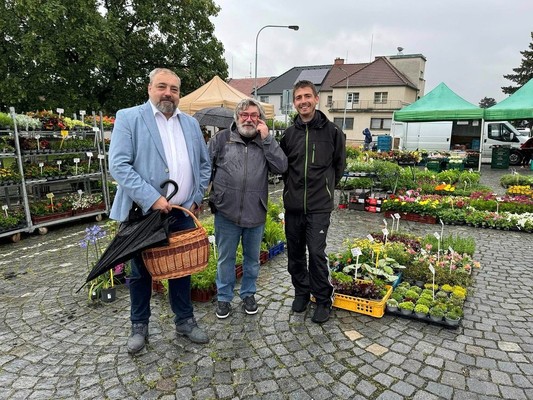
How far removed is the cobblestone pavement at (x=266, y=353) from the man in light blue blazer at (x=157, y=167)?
29 cm

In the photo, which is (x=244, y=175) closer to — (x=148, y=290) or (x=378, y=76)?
(x=148, y=290)

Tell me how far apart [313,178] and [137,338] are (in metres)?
1.96

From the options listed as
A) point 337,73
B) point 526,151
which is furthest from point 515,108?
point 337,73

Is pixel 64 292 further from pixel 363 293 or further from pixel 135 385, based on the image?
pixel 363 293

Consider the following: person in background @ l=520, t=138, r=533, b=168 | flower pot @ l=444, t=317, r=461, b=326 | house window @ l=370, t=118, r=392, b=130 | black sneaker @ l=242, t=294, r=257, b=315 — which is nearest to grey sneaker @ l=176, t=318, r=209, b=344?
black sneaker @ l=242, t=294, r=257, b=315

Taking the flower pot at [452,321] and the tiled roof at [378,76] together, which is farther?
the tiled roof at [378,76]

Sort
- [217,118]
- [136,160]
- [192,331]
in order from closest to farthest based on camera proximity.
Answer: [136,160]
[192,331]
[217,118]

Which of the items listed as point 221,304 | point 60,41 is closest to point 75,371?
point 221,304

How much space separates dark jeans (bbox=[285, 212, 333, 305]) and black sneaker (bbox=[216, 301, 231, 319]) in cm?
70

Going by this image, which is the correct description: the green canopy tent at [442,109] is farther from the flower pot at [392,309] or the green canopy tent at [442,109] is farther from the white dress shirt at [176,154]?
the white dress shirt at [176,154]

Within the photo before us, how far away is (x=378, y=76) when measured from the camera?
3766cm

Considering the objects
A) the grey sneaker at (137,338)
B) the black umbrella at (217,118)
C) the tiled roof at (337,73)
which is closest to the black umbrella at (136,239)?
the grey sneaker at (137,338)

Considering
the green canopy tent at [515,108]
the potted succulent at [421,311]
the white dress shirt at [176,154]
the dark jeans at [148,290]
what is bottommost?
the potted succulent at [421,311]

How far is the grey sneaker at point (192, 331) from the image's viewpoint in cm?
303
